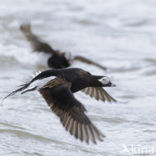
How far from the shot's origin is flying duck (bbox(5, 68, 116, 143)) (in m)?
4.65

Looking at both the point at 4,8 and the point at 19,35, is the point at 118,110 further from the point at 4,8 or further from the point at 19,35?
the point at 4,8

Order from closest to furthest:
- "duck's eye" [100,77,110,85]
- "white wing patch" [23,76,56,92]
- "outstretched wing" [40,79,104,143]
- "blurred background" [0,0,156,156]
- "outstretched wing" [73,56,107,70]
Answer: "outstretched wing" [40,79,104,143], "white wing patch" [23,76,56,92], "blurred background" [0,0,156,156], "duck's eye" [100,77,110,85], "outstretched wing" [73,56,107,70]

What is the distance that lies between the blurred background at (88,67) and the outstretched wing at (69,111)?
41cm

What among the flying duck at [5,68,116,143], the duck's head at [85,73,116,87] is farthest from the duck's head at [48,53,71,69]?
the duck's head at [85,73,116,87]

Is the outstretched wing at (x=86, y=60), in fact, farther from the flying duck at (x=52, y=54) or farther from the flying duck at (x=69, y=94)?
the flying duck at (x=69, y=94)

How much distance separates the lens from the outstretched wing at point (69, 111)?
15.1 ft

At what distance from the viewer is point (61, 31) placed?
389 inches

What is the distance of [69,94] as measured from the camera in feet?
16.2

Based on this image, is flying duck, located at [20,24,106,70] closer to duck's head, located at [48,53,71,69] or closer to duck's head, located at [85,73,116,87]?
duck's head, located at [48,53,71,69]

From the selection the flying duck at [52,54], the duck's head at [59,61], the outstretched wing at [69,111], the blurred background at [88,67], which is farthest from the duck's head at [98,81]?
the duck's head at [59,61]

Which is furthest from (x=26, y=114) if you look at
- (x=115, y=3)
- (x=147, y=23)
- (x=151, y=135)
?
(x=115, y=3)

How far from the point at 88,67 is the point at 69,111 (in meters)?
3.47

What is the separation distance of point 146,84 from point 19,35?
2682 mm

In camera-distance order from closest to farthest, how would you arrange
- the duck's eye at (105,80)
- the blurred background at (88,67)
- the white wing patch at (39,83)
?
the white wing patch at (39,83)
the blurred background at (88,67)
the duck's eye at (105,80)
